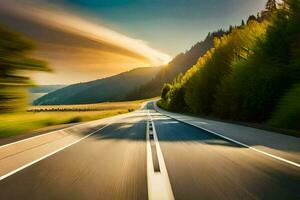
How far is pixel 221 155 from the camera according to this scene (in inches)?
341

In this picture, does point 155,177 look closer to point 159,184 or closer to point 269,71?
point 159,184

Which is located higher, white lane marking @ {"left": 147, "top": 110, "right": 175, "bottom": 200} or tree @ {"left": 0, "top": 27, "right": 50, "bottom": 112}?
tree @ {"left": 0, "top": 27, "right": 50, "bottom": 112}

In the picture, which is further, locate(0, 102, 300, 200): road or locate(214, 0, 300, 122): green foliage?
locate(214, 0, 300, 122): green foliage

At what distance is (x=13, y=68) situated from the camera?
17641 mm

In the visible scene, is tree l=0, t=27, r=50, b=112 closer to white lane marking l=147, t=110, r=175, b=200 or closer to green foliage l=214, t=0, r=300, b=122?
white lane marking l=147, t=110, r=175, b=200

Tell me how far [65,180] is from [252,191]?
3051mm

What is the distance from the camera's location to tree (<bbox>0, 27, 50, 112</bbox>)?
55.8ft

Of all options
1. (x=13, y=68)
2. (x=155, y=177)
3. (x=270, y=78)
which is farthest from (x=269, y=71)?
(x=155, y=177)

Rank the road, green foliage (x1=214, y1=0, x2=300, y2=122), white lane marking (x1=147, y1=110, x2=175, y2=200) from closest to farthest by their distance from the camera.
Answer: white lane marking (x1=147, y1=110, x2=175, y2=200) < the road < green foliage (x1=214, y1=0, x2=300, y2=122)

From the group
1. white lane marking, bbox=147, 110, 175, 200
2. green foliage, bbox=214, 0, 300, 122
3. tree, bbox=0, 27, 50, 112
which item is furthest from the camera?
green foliage, bbox=214, 0, 300, 122

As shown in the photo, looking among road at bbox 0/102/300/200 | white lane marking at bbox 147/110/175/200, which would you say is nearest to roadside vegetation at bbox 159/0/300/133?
road at bbox 0/102/300/200

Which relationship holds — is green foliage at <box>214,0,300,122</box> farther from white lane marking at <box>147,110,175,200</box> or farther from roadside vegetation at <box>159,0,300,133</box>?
white lane marking at <box>147,110,175,200</box>

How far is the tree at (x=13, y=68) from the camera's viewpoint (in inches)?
669

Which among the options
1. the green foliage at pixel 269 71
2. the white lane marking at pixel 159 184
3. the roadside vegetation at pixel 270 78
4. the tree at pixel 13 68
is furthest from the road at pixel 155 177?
the green foliage at pixel 269 71
